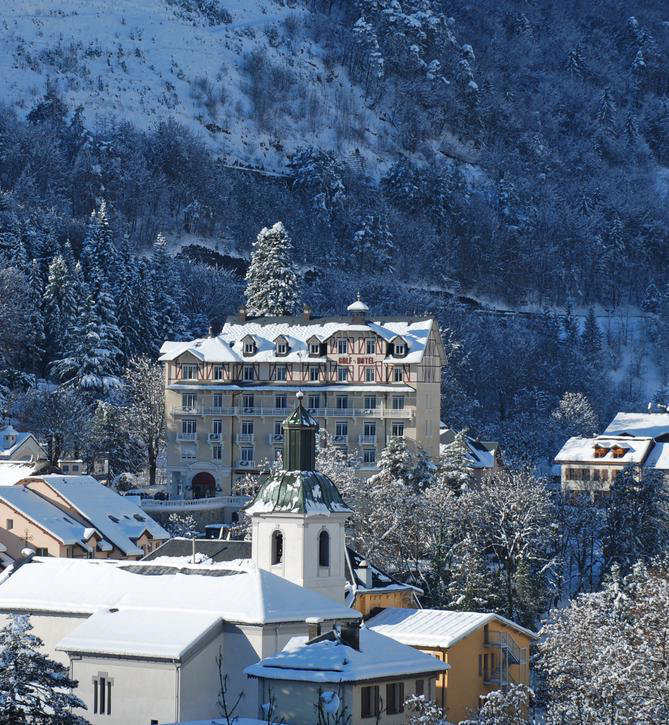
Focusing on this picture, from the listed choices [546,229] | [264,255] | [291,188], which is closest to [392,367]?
[264,255]

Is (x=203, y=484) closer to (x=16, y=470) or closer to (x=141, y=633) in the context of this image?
(x=16, y=470)

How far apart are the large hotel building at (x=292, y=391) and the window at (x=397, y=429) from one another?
47 millimetres

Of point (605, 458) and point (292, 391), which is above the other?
point (292, 391)

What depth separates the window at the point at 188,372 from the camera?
10344 cm

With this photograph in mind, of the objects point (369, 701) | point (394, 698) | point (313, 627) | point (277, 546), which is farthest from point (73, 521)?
point (369, 701)

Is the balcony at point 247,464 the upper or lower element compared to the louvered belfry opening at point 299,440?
lower

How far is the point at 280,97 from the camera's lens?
192 m

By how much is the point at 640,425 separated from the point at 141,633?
73.3m

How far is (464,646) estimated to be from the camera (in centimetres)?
5953

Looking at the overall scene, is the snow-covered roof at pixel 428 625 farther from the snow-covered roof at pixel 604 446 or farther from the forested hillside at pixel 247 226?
the forested hillside at pixel 247 226

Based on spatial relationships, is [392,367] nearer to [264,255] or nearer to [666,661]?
[264,255]

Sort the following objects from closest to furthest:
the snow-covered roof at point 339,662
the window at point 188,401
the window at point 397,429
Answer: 1. the snow-covered roof at point 339,662
2. the window at point 397,429
3. the window at point 188,401

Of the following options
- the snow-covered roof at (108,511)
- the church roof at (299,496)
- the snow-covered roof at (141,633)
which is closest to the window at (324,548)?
the church roof at (299,496)

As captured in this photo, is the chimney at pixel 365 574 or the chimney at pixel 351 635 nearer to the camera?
the chimney at pixel 351 635
